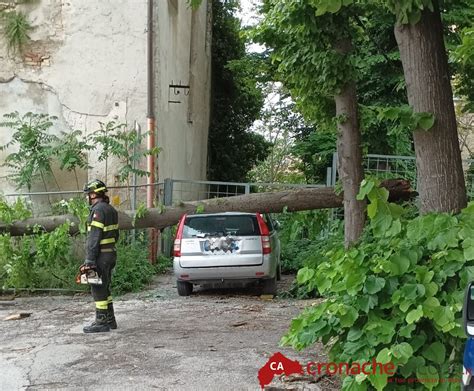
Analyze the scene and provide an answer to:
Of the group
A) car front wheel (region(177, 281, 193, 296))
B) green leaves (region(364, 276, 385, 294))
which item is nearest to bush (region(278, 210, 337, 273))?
car front wheel (region(177, 281, 193, 296))

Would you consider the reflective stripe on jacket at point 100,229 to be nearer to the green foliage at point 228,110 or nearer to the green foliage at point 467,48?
the green foliage at point 467,48

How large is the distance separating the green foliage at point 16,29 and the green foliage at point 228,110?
11430 mm

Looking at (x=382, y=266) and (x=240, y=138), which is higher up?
(x=240, y=138)

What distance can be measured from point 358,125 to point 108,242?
11.7ft

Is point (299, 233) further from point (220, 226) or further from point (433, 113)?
point (433, 113)

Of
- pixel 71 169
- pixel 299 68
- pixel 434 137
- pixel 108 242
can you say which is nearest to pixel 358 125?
pixel 299 68

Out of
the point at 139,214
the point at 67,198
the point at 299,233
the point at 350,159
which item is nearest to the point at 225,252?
the point at 139,214

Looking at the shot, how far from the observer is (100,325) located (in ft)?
24.0

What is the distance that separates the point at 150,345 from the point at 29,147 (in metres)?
7.07

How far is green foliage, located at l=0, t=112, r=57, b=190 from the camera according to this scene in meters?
12.1

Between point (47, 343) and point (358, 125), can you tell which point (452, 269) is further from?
point (47, 343)

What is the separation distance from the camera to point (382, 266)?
159 inches

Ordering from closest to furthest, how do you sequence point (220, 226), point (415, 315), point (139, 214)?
point (415, 315)
point (220, 226)
point (139, 214)

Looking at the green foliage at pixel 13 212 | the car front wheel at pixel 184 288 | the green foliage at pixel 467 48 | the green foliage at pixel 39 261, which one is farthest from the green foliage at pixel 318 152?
the green foliage at pixel 467 48
